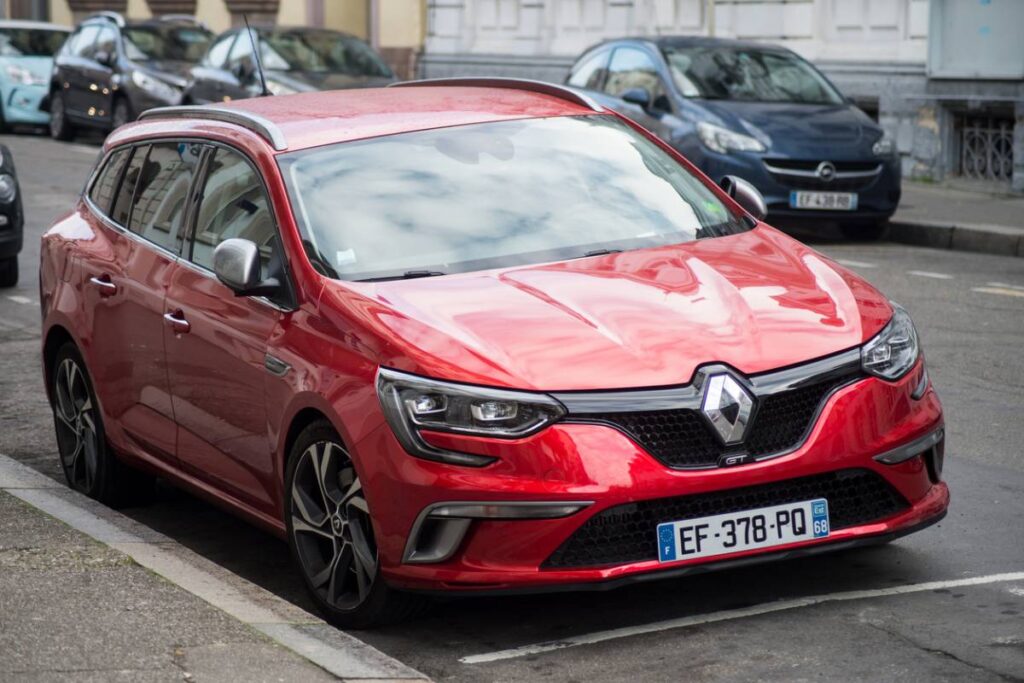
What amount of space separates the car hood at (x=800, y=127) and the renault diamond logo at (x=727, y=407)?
1064 centimetres

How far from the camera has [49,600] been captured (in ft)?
18.5

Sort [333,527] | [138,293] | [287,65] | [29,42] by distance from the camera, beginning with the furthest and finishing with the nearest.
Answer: [29,42] → [287,65] → [138,293] → [333,527]

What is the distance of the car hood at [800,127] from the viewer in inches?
626

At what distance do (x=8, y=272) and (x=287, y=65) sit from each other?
9.78 metres

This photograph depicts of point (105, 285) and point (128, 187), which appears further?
point (128, 187)

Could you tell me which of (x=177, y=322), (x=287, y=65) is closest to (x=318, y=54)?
(x=287, y=65)

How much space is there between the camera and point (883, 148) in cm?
1631

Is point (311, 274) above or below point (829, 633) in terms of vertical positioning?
above

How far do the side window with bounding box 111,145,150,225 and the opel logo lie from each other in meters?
8.97

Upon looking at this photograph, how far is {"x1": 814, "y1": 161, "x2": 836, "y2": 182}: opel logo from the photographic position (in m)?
15.8

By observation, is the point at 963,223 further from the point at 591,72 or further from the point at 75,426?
the point at 75,426

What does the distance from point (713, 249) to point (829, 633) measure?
146 cm

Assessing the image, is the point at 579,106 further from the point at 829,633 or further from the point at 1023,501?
the point at 829,633

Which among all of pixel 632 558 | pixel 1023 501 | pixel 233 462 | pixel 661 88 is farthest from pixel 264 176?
pixel 661 88
